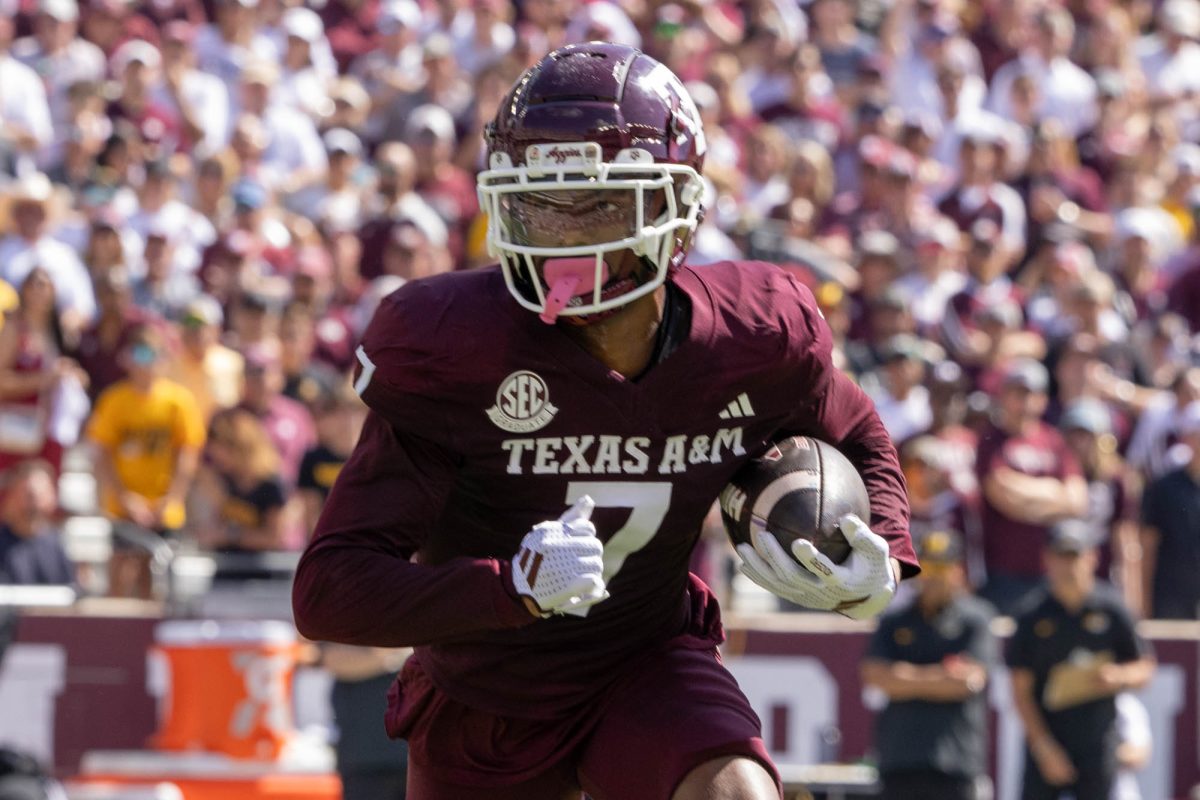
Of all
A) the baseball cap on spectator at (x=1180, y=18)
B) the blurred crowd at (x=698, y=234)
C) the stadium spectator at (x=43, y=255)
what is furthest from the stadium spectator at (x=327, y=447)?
the baseball cap on spectator at (x=1180, y=18)

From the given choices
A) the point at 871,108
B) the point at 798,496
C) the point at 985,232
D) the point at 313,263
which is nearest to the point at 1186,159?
the point at 985,232

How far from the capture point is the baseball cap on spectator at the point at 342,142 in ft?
35.1

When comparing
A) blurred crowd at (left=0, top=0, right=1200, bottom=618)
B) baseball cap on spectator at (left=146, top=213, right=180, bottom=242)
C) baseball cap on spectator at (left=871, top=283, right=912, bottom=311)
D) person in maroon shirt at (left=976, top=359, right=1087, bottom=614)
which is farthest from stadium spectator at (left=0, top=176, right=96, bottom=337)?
person in maroon shirt at (left=976, top=359, right=1087, bottom=614)

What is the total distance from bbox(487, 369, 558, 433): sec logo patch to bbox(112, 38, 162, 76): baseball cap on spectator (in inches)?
303

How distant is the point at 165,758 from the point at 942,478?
134 inches

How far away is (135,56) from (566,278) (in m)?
7.76

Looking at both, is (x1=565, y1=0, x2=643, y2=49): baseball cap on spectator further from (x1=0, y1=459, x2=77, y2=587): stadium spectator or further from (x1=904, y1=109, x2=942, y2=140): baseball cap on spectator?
(x1=0, y1=459, x2=77, y2=587): stadium spectator

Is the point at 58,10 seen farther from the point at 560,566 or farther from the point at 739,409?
the point at 560,566

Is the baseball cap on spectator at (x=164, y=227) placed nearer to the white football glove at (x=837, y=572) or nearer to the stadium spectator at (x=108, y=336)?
the stadium spectator at (x=108, y=336)

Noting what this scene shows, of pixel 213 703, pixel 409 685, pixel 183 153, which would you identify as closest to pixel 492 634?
pixel 409 685

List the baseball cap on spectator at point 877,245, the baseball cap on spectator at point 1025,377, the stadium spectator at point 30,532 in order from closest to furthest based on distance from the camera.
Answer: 1. the stadium spectator at point 30,532
2. the baseball cap on spectator at point 1025,377
3. the baseball cap on spectator at point 877,245

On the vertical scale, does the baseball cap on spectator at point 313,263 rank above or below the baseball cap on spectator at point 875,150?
below

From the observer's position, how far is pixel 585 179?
3.78 meters

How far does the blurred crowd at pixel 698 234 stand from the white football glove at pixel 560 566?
5560mm
